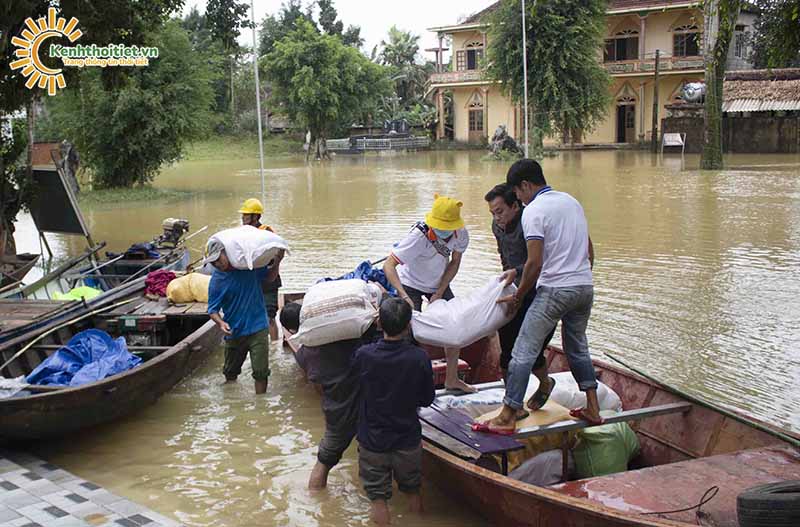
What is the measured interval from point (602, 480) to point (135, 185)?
2496 centimetres

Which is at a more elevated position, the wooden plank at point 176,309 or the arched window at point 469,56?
the arched window at point 469,56

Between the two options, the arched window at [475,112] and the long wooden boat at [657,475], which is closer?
the long wooden boat at [657,475]

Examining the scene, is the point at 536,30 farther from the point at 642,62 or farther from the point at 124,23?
the point at 124,23

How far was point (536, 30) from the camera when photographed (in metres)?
34.7

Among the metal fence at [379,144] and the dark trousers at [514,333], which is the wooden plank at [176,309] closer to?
the dark trousers at [514,333]

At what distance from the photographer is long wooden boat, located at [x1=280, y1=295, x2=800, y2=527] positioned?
440 cm

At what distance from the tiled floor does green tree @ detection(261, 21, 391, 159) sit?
117ft

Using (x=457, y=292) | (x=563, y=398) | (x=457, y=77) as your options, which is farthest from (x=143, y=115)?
(x=457, y=77)

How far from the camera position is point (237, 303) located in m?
7.13

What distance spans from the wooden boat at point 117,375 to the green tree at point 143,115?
54.8 ft

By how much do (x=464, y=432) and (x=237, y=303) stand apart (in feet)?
8.94

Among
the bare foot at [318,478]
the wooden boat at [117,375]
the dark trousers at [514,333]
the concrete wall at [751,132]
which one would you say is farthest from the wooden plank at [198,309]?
the concrete wall at [751,132]

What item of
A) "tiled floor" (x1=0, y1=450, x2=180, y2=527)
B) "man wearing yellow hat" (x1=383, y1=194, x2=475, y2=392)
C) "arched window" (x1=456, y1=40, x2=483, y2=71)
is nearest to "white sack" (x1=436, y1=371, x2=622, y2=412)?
"man wearing yellow hat" (x1=383, y1=194, x2=475, y2=392)

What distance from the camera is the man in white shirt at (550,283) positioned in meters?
5.02
